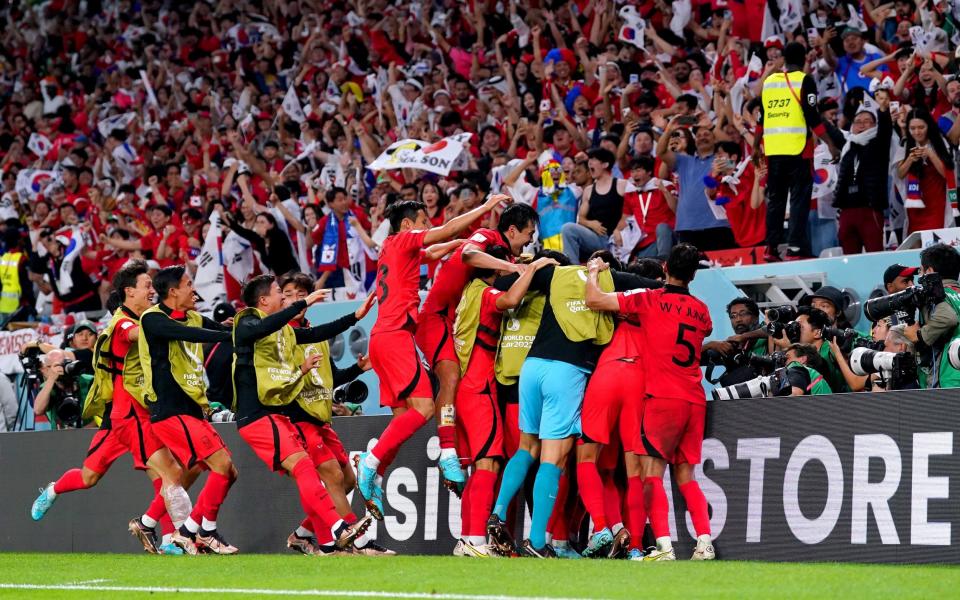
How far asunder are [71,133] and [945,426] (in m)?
21.2

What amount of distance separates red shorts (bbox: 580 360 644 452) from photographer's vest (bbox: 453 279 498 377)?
98 cm

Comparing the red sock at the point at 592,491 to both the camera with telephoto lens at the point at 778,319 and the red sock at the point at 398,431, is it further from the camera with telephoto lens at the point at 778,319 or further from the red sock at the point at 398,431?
the camera with telephoto lens at the point at 778,319

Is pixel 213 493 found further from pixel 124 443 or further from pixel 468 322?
pixel 468 322

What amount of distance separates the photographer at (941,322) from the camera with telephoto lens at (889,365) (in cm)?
22

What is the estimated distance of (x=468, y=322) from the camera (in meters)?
10.1

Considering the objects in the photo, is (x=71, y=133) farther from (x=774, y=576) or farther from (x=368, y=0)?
(x=774, y=576)

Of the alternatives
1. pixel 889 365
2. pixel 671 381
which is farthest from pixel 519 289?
pixel 889 365

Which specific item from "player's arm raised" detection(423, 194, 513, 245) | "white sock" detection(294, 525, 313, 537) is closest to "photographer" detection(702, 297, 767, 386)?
"player's arm raised" detection(423, 194, 513, 245)

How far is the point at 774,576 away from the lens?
7512 millimetres

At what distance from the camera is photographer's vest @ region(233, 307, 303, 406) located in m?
10.4

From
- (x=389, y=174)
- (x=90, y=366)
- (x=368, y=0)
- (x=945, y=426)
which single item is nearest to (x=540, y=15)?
(x=389, y=174)

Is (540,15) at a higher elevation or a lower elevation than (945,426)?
higher

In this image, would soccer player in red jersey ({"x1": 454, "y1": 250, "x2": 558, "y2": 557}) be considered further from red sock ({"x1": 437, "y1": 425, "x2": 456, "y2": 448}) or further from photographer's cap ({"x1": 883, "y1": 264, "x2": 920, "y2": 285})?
photographer's cap ({"x1": 883, "y1": 264, "x2": 920, "y2": 285})

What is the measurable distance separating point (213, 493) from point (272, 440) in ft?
2.52
